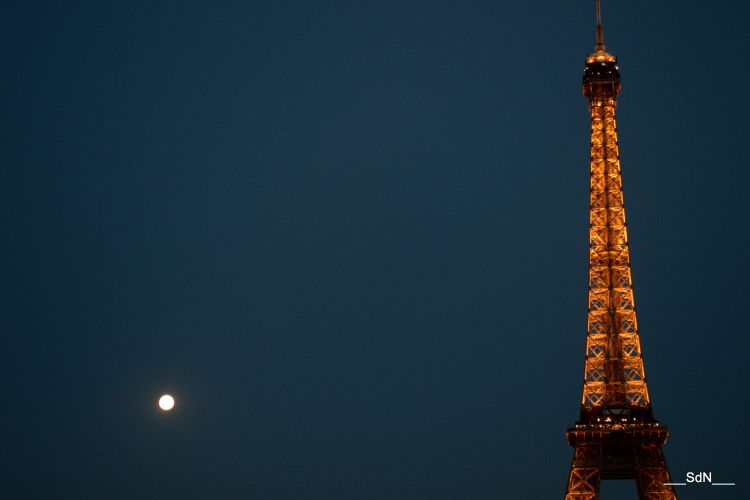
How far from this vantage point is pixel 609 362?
94.8 metres

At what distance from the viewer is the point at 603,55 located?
106312 mm

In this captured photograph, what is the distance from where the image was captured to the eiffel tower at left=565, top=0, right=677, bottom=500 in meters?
90.4

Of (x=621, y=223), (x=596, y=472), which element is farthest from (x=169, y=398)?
(x=621, y=223)

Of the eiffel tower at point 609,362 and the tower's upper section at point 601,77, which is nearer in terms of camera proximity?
the eiffel tower at point 609,362

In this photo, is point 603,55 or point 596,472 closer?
point 596,472

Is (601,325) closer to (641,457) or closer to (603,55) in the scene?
(641,457)

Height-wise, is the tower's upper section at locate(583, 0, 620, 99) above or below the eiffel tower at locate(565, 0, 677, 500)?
above

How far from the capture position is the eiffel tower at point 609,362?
90.4 metres

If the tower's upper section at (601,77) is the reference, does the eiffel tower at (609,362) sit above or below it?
below

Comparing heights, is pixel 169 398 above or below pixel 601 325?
below

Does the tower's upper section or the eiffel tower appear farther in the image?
the tower's upper section

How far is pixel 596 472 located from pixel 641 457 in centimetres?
404

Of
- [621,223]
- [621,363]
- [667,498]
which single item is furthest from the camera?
[621,223]

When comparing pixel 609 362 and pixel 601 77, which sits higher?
pixel 601 77
